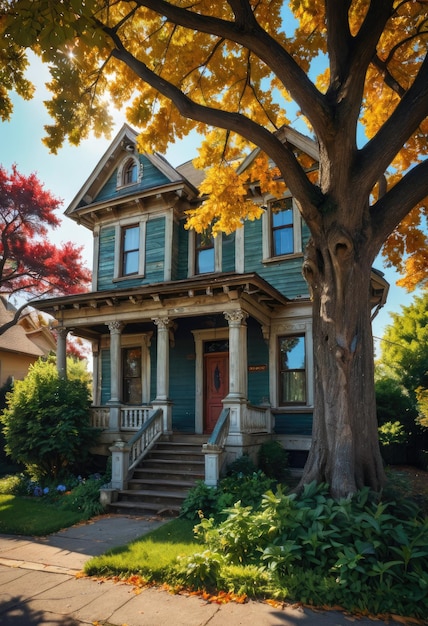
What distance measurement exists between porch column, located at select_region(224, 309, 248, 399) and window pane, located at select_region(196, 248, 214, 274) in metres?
3.26

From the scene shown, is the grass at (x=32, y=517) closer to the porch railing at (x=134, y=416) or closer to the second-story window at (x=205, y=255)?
the porch railing at (x=134, y=416)

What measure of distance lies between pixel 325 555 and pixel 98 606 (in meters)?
2.38

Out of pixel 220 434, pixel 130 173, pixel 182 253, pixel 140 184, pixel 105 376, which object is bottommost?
pixel 220 434

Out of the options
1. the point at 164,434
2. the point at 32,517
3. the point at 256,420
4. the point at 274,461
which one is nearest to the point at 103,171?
the point at 164,434

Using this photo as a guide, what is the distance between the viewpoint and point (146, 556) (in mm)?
5570

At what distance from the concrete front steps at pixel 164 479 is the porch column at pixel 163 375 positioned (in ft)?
1.73

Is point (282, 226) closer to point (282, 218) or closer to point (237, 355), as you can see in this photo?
point (282, 218)

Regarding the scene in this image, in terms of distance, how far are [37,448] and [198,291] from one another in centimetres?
527

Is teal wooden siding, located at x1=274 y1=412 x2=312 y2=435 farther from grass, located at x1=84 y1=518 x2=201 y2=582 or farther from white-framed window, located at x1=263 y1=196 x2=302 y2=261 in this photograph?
grass, located at x1=84 y1=518 x2=201 y2=582

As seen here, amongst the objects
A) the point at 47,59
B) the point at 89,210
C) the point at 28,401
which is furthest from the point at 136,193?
the point at 47,59

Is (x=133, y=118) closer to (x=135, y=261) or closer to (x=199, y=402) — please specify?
(x=135, y=261)

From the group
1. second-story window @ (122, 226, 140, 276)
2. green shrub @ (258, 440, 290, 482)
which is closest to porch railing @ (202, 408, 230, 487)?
green shrub @ (258, 440, 290, 482)

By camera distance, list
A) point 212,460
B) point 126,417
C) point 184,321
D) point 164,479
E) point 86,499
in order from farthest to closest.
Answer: point 184,321 < point 126,417 < point 164,479 < point 86,499 < point 212,460

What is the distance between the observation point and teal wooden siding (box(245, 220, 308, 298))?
39.9 feet
